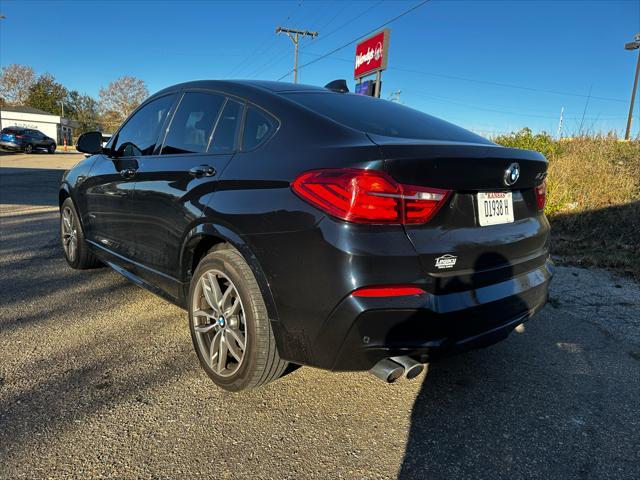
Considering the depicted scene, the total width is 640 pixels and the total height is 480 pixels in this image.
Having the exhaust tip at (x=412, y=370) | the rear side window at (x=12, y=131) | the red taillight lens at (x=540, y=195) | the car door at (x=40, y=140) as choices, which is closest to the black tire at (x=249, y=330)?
the exhaust tip at (x=412, y=370)

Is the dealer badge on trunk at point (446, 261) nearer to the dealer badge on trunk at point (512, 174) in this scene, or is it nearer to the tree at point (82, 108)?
the dealer badge on trunk at point (512, 174)

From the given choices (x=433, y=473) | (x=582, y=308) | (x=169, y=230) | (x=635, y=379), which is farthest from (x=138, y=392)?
(x=582, y=308)

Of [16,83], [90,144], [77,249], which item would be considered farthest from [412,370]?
[16,83]

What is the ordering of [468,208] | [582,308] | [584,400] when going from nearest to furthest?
[468,208] < [584,400] < [582,308]

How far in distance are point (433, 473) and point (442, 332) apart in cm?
60

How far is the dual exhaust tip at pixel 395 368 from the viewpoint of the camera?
76.9 inches

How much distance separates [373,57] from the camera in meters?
15.0

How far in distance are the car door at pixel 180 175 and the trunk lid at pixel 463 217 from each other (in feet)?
3.15

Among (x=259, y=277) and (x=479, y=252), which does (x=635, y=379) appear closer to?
(x=479, y=252)

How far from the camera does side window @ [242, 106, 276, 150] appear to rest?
237cm

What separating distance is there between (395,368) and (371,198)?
2.42ft

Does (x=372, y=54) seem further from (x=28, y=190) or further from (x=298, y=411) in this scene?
(x=298, y=411)

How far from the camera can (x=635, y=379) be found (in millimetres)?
2824

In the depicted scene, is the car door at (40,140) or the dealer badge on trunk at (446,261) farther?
the car door at (40,140)
